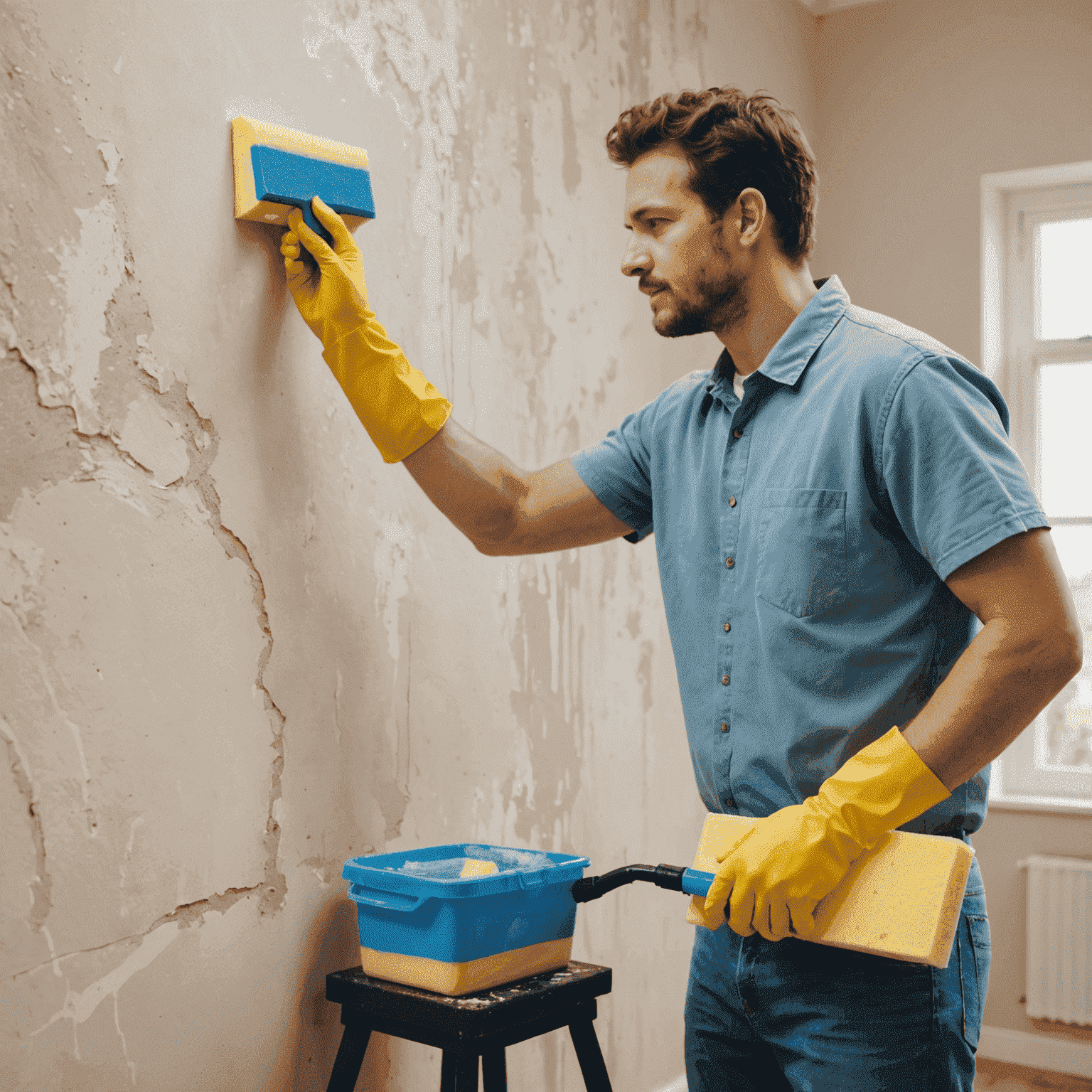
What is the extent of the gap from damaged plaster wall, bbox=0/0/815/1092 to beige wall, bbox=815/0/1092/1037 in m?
1.33

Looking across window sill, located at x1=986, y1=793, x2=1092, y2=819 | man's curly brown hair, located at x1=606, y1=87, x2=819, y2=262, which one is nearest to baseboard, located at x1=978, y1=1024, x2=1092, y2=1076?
window sill, located at x1=986, y1=793, x2=1092, y2=819

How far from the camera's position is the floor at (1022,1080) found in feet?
9.64

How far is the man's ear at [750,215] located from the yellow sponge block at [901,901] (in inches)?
30.9

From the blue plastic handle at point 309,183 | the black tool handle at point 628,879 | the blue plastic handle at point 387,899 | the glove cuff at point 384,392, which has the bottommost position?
the blue plastic handle at point 387,899

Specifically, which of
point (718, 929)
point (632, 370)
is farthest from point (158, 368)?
point (632, 370)

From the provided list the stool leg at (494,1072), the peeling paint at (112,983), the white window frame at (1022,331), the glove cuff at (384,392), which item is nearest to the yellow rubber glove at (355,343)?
the glove cuff at (384,392)

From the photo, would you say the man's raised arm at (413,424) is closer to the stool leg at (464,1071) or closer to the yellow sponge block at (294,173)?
the yellow sponge block at (294,173)

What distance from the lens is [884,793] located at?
1.24 meters

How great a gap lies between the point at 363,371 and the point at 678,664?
589 millimetres

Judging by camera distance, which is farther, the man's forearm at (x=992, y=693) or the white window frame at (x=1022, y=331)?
the white window frame at (x=1022, y=331)

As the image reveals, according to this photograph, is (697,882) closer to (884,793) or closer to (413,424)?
(884,793)

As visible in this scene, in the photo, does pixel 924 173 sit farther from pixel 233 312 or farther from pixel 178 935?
pixel 178 935

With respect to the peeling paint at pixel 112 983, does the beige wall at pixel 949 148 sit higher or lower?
higher

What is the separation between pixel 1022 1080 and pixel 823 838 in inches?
89.1
